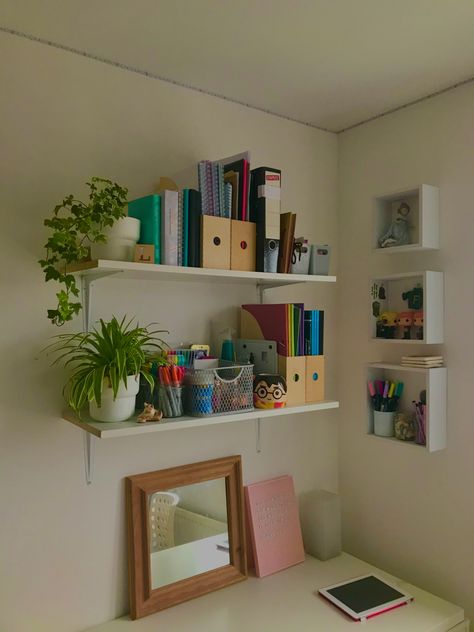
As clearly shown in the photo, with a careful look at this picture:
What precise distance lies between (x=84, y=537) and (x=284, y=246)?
3.66ft

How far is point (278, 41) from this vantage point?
155 cm

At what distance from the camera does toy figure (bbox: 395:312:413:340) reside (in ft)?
6.19

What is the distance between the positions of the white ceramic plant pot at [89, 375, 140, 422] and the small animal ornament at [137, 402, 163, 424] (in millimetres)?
43

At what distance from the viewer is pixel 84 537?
1.63m

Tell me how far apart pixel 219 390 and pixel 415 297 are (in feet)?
2.63

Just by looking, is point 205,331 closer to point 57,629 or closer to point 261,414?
point 261,414

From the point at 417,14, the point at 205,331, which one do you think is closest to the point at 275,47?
the point at 417,14

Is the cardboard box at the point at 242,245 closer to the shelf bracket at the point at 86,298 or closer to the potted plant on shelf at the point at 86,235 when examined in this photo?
the potted plant on shelf at the point at 86,235

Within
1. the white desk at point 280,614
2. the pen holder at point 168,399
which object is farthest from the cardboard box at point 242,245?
the white desk at point 280,614

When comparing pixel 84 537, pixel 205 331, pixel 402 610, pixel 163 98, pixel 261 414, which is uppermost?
pixel 163 98

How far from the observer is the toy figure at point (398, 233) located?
1923mm

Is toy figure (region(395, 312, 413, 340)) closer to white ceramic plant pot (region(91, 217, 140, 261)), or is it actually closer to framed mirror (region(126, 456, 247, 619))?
framed mirror (region(126, 456, 247, 619))

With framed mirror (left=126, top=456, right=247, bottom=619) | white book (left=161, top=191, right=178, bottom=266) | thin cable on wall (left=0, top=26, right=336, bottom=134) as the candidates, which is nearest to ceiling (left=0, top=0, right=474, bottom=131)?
thin cable on wall (left=0, top=26, right=336, bottom=134)

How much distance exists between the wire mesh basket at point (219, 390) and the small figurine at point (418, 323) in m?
0.63
